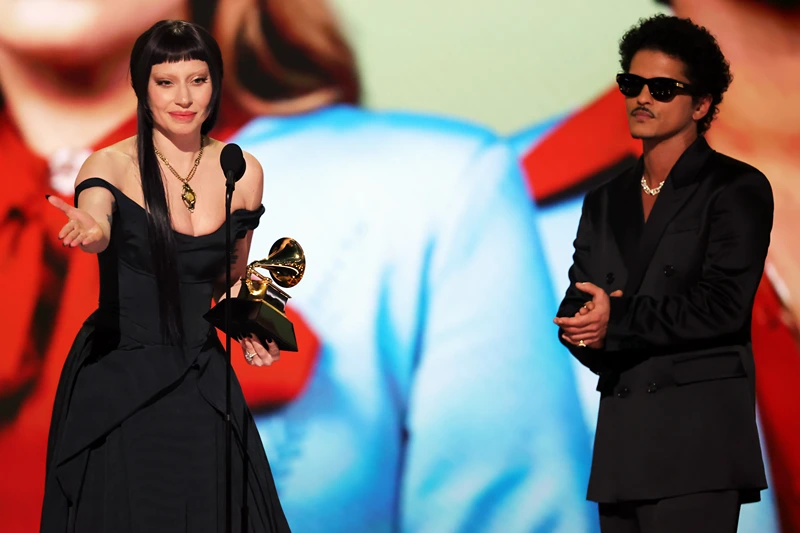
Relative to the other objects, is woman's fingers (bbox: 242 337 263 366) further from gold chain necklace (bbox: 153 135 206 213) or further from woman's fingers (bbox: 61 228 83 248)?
woman's fingers (bbox: 61 228 83 248)

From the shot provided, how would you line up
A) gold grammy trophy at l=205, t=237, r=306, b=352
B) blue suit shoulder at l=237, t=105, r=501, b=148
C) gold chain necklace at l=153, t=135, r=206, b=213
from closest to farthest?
gold grammy trophy at l=205, t=237, r=306, b=352 < gold chain necklace at l=153, t=135, r=206, b=213 < blue suit shoulder at l=237, t=105, r=501, b=148

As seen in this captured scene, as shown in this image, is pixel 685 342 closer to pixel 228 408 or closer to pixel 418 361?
pixel 228 408

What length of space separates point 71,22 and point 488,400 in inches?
81.9

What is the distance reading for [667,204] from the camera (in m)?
2.48

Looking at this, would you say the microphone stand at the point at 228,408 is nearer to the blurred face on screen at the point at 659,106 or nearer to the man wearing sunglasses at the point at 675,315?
the man wearing sunglasses at the point at 675,315

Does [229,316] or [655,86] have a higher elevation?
[655,86]

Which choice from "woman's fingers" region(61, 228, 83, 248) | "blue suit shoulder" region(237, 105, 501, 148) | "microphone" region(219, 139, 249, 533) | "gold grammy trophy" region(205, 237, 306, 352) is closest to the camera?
"woman's fingers" region(61, 228, 83, 248)

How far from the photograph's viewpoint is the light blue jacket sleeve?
12.0 feet

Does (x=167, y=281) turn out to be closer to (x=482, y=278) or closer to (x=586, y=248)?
(x=586, y=248)

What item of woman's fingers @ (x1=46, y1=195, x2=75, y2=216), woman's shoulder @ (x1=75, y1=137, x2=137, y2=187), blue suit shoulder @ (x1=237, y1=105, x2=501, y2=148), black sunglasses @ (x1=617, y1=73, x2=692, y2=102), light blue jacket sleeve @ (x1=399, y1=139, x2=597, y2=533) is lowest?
light blue jacket sleeve @ (x1=399, y1=139, x2=597, y2=533)

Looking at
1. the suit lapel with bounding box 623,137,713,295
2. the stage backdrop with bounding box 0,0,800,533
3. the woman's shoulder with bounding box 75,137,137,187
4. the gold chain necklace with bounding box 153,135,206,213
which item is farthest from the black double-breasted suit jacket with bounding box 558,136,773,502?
the stage backdrop with bounding box 0,0,800,533

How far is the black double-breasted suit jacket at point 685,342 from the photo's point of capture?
235 cm

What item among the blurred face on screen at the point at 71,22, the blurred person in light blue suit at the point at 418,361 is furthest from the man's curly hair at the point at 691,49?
the blurred face on screen at the point at 71,22

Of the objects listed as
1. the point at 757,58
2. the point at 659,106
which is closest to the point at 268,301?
the point at 659,106
